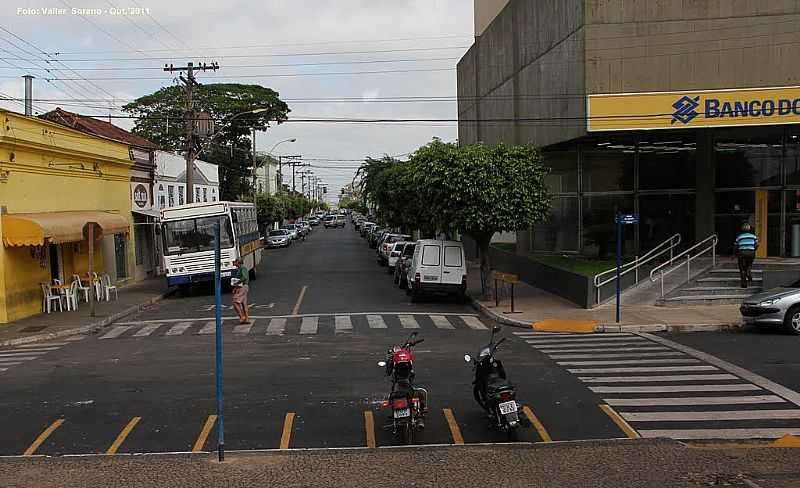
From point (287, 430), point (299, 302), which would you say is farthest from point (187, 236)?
point (287, 430)

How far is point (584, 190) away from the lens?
108ft

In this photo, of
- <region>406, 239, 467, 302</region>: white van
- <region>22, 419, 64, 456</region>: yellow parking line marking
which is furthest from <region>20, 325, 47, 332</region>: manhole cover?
<region>22, 419, 64, 456</region>: yellow parking line marking

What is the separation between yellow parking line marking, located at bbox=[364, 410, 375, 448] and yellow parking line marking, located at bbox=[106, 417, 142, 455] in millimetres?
3033

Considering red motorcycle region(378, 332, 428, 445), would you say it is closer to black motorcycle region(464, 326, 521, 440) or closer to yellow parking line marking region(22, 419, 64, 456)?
black motorcycle region(464, 326, 521, 440)

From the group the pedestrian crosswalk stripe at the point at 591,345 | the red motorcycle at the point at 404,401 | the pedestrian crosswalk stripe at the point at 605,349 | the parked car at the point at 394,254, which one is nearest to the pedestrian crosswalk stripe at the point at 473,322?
the pedestrian crosswalk stripe at the point at 591,345

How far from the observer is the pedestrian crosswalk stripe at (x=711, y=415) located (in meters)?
10.9

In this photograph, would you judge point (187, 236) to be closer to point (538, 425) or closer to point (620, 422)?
point (538, 425)

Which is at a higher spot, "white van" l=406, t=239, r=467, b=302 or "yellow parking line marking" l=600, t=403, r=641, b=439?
"white van" l=406, t=239, r=467, b=302

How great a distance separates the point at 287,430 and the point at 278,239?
188ft

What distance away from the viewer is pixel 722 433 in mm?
10172

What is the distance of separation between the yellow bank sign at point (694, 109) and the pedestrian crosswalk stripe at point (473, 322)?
817 centimetres

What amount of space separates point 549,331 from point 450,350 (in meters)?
4.23

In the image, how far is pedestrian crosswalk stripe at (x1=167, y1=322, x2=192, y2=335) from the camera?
69.6ft

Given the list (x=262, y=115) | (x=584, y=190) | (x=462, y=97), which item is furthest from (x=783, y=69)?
(x=262, y=115)
